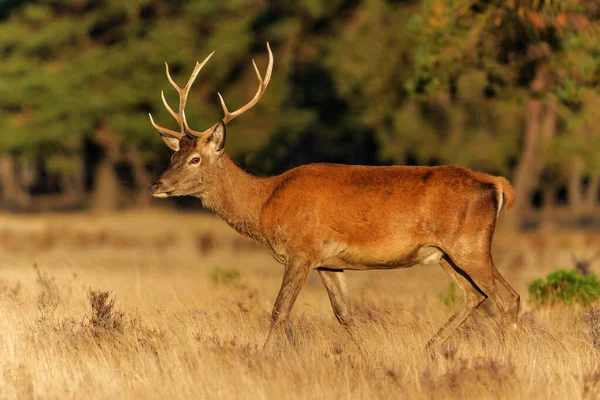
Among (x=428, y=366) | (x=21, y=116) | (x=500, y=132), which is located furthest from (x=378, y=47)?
(x=428, y=366)

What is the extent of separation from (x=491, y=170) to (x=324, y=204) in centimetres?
2619

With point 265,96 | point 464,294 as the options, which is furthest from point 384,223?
point 265,96

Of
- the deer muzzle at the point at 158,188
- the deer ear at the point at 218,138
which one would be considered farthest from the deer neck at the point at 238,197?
the deer muzzle at the point at 158,188

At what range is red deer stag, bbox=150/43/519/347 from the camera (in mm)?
9828

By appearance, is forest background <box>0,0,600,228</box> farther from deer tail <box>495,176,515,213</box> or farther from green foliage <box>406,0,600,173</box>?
deer tail <box>495,176,515,213</box>

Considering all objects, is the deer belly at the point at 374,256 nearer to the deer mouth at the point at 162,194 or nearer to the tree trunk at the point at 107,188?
the deer mouth at the point at 162,194

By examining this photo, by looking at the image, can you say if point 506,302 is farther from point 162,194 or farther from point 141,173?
point 141,173

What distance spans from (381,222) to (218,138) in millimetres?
1690

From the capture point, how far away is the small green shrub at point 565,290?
1209 centimetres

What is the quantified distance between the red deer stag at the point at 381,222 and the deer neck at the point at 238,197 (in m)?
0.02

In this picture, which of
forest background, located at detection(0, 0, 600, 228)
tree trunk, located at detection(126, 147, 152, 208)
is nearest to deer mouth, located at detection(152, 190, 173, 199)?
forest background, located at detection(0, 0, 600, 228)

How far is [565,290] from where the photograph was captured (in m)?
12.3

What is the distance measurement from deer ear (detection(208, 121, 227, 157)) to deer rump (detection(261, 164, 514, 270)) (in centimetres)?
78

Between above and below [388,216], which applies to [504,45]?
above
